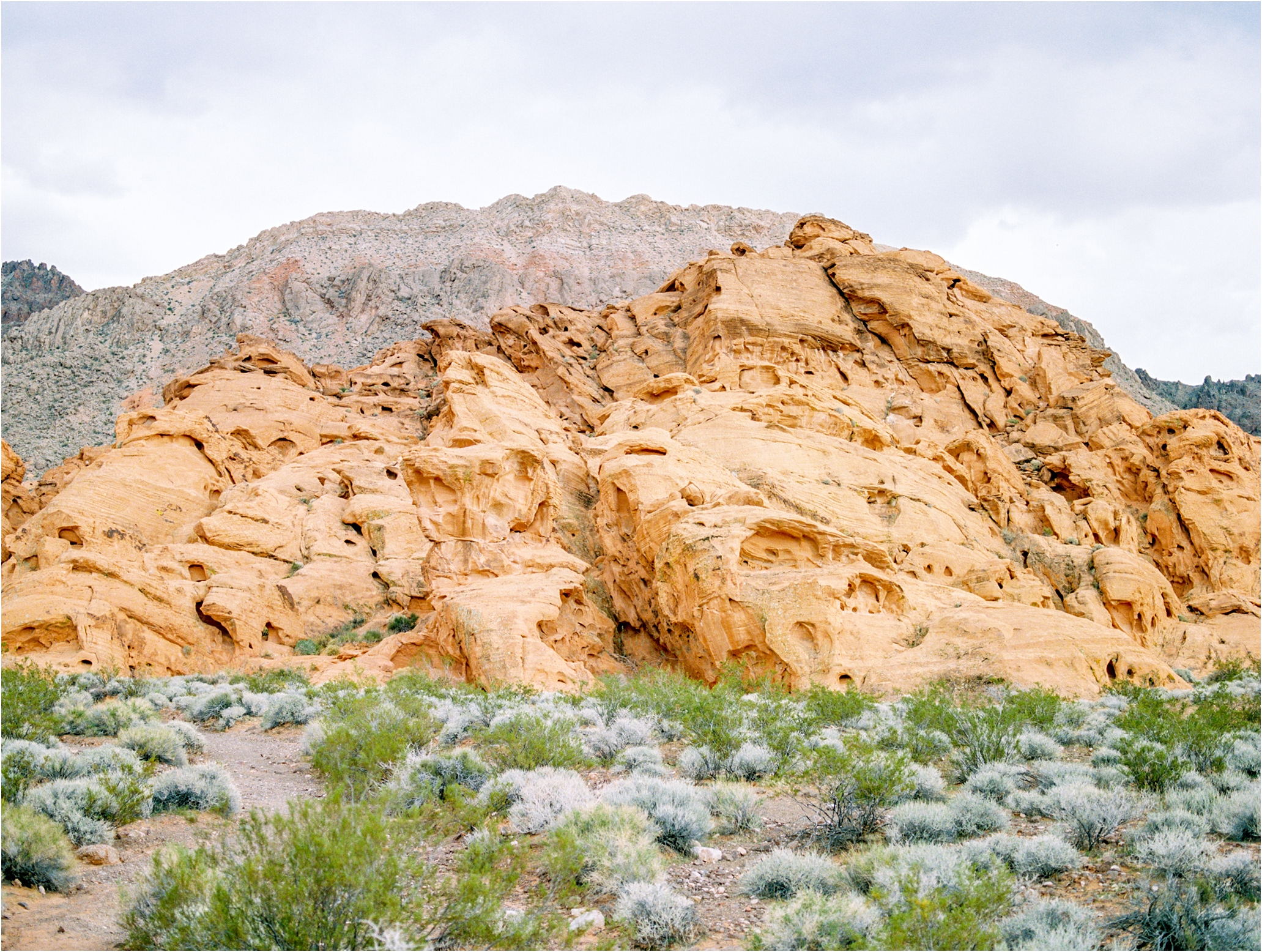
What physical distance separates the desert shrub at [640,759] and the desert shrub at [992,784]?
3.80m

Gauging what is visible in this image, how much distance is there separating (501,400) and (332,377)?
21816 mm

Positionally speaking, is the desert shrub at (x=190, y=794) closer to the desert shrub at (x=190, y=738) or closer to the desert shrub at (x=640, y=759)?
the desert shrub at (x=190, y=738)

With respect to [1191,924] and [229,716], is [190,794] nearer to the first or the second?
[229,716]

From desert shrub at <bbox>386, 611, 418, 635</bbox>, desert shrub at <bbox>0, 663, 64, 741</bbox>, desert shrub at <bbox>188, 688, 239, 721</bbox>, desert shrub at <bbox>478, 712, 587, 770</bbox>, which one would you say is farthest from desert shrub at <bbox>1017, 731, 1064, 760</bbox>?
desert shrub at <bbox>386, 611, 418, 635</bbox>

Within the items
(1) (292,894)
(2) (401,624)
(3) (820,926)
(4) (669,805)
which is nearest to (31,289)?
(2) (401,624)

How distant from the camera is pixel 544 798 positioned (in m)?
8.62

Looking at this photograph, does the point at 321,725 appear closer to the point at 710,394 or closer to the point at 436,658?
the point at 436,658

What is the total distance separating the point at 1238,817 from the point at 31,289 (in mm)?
122681

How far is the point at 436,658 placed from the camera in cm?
2108

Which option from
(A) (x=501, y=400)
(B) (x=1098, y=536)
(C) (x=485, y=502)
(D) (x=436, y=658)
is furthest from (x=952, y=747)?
(B) (x=1098, y=536)

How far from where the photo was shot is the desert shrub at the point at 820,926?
5582 millimetres

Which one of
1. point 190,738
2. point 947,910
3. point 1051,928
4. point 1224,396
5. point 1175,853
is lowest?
point 190,738

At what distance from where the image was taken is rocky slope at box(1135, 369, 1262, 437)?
66.2m

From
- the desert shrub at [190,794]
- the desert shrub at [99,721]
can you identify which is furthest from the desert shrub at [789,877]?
the desert shrub at [99,721]
